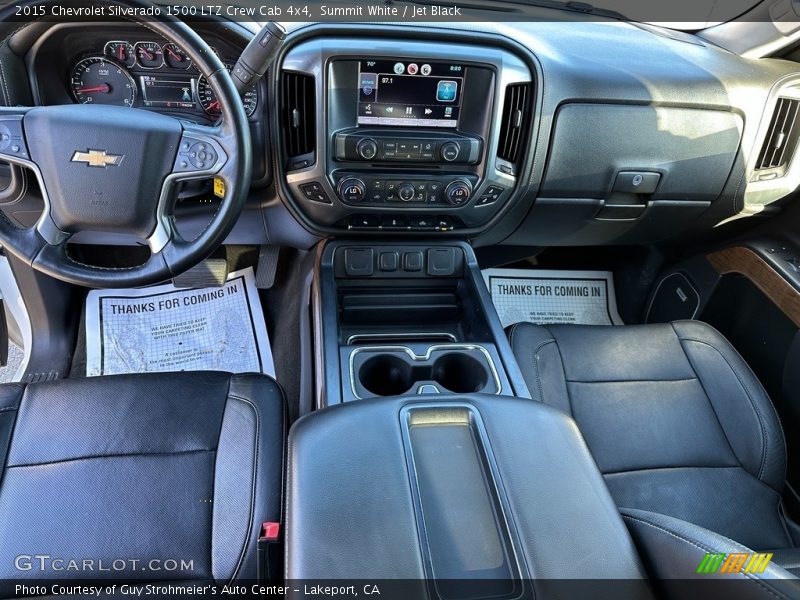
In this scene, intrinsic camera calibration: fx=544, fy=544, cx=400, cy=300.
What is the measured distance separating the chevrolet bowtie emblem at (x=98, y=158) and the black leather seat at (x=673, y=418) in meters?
0.95

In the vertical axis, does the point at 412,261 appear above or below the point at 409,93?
below

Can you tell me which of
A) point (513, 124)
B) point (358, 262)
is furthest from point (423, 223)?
point (513, 124)

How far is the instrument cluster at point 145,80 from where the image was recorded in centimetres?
113

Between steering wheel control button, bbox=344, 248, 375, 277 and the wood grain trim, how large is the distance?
1.07 m

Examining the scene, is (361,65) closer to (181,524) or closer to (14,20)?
(14,20)

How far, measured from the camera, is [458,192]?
4.26ft

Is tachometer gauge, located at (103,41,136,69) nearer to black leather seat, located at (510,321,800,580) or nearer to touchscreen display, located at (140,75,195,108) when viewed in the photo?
touchscreen display, located at (140,75,195,108)

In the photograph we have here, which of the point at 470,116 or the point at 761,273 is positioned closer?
the point at 470,116

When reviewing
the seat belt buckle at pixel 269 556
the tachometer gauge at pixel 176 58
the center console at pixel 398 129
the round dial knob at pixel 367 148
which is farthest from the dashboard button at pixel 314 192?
the seat belt buckle at pixel 269 556

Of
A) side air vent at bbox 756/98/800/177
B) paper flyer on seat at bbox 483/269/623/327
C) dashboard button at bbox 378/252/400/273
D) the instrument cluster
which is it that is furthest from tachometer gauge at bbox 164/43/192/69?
side air vent at bbox 756/98/800/177

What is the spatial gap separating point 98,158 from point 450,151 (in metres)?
0.71

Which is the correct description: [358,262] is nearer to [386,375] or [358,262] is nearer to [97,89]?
[386,375]

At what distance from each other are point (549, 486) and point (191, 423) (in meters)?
0.68

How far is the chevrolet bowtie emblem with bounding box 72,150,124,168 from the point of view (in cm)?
100
